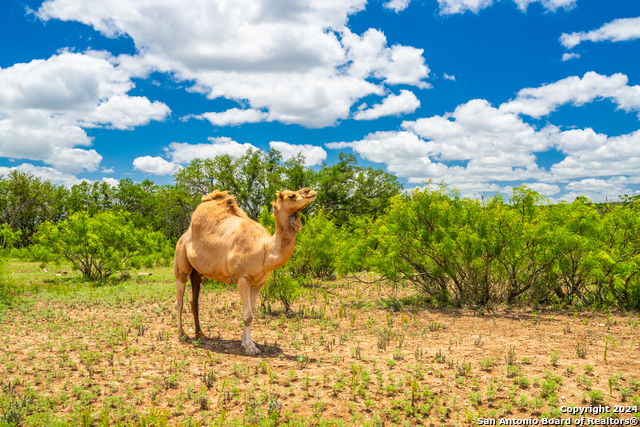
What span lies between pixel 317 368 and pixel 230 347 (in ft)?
5.83

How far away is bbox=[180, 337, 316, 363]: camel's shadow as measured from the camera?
5.93 metres

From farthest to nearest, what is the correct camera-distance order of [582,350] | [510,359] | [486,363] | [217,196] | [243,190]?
1. [243,190]
2. [217,196]
3. [582,350]
4. [510,359]
5. [486,363]

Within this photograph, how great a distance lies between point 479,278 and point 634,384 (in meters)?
5.38

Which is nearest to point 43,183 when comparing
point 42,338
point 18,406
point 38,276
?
point 38,276

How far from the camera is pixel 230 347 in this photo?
6.39 metres

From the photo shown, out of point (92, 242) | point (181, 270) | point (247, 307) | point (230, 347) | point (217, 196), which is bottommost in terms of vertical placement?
point (230, 347)

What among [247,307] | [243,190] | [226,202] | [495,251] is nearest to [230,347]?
[247,307]

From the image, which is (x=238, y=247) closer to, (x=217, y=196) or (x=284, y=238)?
(x=284, y=238)

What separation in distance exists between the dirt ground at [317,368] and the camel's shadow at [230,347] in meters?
0.03

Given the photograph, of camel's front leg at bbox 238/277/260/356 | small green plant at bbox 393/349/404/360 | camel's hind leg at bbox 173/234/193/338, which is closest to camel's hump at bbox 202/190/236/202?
camel's hind leg at bbox 173/234/193/338

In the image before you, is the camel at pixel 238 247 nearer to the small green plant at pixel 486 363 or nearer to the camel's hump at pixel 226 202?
the camel's hump at pixel 226 202

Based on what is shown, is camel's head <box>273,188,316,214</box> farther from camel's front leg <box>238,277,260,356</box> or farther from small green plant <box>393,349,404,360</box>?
small green plant <box>393,349,404,360</box>

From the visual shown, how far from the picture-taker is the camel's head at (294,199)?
5387 millimetres

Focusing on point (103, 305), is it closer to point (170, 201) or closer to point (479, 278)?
point (479, 278)
